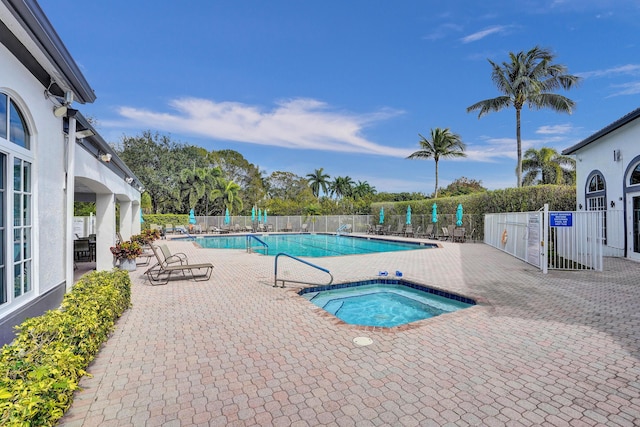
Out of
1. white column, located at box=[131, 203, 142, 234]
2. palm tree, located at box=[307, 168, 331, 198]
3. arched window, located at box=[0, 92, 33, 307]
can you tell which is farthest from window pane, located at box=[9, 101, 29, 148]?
palm tree, located at box=[307, 168, 331, 198]

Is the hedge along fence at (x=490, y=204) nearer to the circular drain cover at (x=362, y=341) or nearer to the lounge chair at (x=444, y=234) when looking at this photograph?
the lounge chair at (x=444, y=234)

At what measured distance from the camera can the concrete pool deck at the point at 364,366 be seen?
8.66 ft

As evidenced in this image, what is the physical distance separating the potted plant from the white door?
16280mm

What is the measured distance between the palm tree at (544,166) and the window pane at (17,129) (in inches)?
1354

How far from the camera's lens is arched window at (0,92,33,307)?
345cm

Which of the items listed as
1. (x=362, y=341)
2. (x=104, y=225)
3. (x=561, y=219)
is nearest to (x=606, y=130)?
(x=561, y=219)

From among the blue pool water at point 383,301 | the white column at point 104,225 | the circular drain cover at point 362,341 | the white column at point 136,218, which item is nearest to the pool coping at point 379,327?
the blue pool water at point 383,301

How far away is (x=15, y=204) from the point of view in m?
3.69

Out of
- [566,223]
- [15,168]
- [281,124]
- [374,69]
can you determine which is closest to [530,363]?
[15,168]

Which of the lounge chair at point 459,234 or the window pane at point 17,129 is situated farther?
the lounge chair at point 459,234

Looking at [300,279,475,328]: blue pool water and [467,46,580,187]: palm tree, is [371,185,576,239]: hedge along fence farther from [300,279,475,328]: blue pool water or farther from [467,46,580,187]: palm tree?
[300,279,475,328]: blue pool water

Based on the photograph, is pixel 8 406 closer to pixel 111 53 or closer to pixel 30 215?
pixel 30 215

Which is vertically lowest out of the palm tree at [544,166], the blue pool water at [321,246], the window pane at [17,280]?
the blue pool water at [321,246]

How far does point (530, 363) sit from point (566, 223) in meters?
7.26
